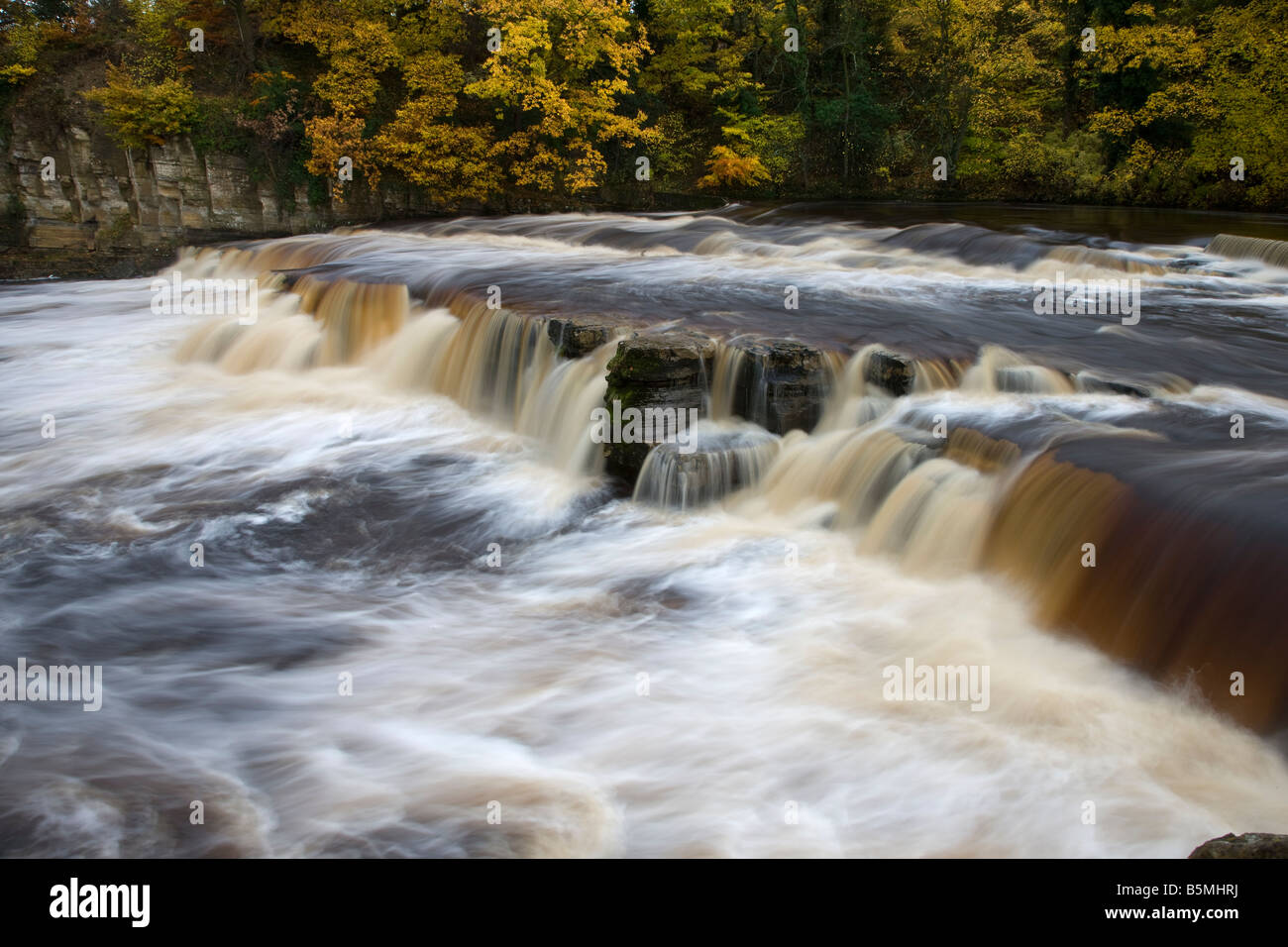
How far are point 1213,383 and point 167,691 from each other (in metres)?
8.38

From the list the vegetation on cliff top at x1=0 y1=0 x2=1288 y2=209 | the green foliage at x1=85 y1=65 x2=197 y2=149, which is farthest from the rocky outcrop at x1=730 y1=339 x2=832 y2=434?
the green foliage at x1=85 y1=65 x2=197 y2=149

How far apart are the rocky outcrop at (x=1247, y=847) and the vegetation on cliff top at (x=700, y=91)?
18.4 metres

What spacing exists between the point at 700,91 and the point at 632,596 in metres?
21.9

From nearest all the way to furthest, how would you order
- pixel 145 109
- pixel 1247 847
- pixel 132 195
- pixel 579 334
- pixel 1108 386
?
pixel 1247 847 → pixel 1108 386 → pixel 579 334 → pixel 145 109 → pixel 132 195

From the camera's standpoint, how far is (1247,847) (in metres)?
2.77

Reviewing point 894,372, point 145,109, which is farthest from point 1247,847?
point 145,109

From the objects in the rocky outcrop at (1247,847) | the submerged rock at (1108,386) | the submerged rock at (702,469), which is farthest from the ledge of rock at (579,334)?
the rocky outcrop at (1247,847)

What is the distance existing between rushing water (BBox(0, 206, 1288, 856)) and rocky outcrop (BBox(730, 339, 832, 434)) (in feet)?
0.74

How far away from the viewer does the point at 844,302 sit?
11.0m

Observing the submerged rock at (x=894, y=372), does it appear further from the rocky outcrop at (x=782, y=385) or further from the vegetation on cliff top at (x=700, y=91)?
Answer: the vegetation on cliff top at (x=700, y=91)

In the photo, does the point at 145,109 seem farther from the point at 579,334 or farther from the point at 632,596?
the point at 632,596

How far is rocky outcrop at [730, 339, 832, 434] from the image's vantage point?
7.91m

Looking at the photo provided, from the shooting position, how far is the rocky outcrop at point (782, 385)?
791cm
